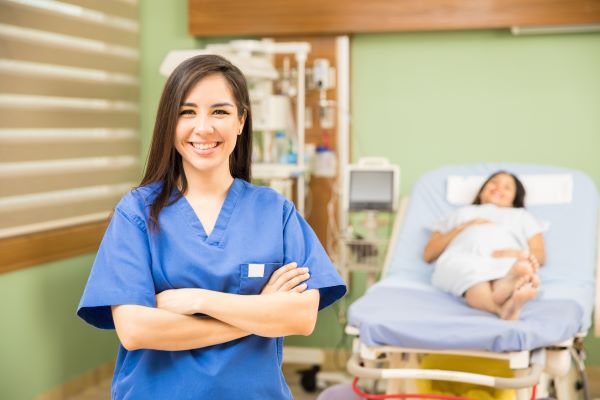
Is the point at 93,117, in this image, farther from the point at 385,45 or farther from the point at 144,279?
the point at 144,279

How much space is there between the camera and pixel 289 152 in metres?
3.87

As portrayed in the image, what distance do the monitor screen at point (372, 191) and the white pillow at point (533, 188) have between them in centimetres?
25

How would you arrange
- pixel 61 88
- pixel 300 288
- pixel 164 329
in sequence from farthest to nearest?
pixel 61 88, pixel 300 288, pixel 164 329

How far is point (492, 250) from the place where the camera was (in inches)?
124

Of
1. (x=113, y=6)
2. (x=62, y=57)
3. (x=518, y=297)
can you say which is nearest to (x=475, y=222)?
(x=518, y=297)

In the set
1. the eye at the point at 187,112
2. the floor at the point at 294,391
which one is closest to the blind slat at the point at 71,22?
the floor at the point at 294,391

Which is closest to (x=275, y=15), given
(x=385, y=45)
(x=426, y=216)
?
(x=385, y=45)

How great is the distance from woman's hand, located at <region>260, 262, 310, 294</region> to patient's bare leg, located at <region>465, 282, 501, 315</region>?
1.50m

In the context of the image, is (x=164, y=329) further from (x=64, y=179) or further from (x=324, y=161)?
(x=324, y=161)

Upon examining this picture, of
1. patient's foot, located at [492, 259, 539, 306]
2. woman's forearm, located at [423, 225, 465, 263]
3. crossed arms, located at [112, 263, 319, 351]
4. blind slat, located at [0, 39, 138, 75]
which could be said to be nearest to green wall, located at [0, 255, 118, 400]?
blind slat, located at [0, 39, 138, 75]

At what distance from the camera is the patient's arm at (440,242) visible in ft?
10.7

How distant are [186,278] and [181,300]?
64 millimetres

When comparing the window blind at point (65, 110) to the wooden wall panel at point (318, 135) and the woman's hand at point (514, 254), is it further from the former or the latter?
the woman's hand at point (514, 254)

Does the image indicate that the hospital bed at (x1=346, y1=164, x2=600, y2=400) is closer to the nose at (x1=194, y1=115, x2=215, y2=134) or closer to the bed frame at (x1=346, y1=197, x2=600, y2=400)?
the bed frame at (x1=346, y1=197, x2=600, y2=400)
